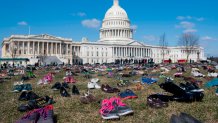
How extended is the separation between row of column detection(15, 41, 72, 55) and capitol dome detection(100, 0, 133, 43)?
3653cm

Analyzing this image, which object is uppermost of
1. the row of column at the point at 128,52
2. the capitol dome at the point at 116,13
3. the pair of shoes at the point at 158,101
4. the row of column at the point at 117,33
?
the capitol dome at the point at 116,13

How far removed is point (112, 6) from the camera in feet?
547

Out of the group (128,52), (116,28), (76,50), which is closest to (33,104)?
(76,50)

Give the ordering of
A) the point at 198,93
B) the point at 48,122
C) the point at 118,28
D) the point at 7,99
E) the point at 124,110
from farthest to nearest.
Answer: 1. the point at 118,28
2. the point at 7,99
3. the point at 198,93
4. the point at 124,110
5. the point at 48,122

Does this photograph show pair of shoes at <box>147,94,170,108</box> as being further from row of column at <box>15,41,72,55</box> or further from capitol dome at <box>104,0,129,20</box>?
capitol dome at <box>104,0,129,20</box>

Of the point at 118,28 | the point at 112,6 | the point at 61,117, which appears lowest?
the point at 61,117

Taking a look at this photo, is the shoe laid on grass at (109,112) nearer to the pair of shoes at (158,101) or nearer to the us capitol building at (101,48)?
the pair of shoes at (158,101)

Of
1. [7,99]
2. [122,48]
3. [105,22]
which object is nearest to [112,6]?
[105,22]

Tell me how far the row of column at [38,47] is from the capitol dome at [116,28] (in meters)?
36.5

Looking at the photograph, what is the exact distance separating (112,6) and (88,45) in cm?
4308

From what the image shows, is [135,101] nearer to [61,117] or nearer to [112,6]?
[61,117]

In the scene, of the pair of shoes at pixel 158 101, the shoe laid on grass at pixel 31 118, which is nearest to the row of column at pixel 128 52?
the pair of shoes at pixel 158 101

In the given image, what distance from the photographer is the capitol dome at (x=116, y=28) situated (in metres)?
153

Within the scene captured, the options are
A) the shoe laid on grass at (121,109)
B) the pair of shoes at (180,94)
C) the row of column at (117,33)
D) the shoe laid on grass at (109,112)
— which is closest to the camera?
the shoe laid on grass at (109,112)
